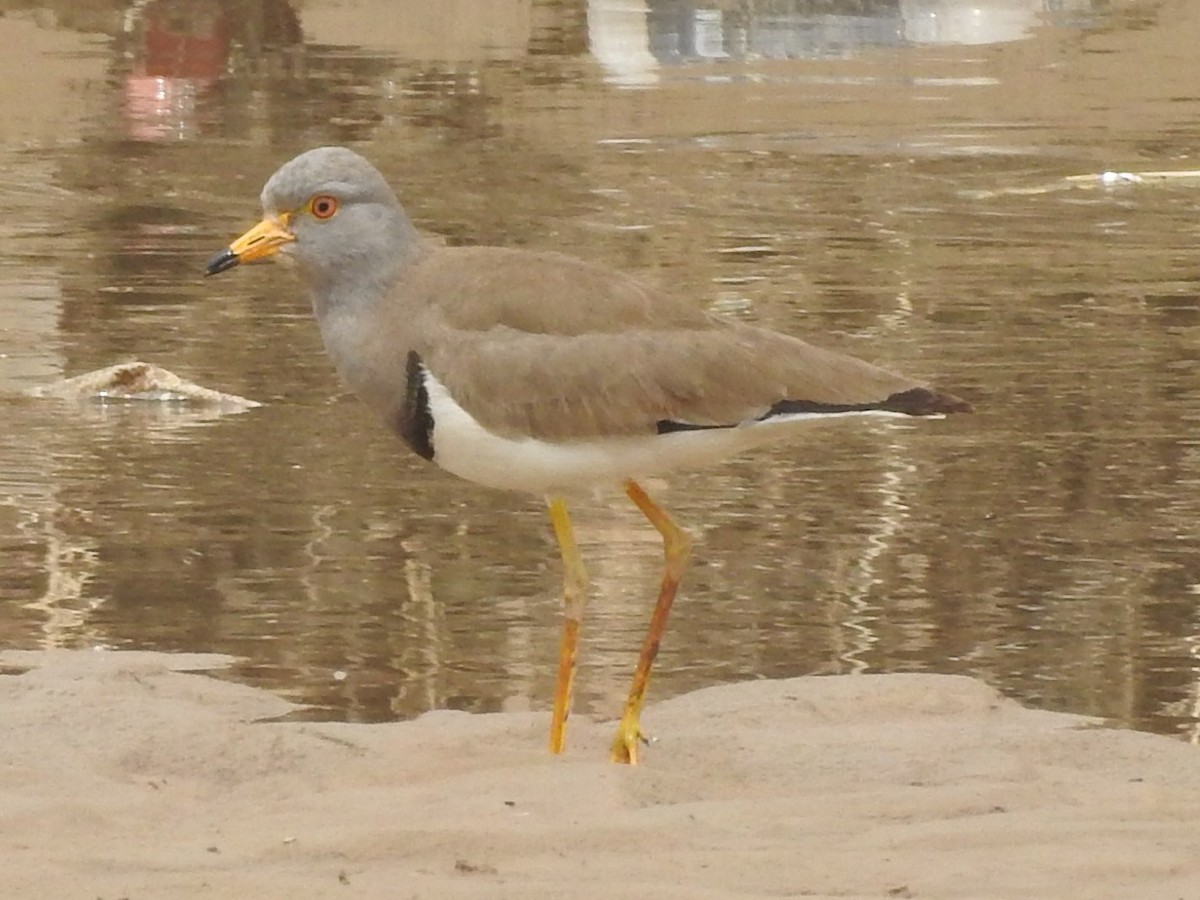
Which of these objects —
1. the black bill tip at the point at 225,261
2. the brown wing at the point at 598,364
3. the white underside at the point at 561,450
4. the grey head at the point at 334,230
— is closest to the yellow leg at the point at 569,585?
the white underside at the point at 561,450

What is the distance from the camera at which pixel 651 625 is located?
6027 mm

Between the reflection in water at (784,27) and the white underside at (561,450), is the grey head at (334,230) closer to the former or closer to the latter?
the white underside at (561,450)

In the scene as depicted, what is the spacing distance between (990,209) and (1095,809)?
7941mm

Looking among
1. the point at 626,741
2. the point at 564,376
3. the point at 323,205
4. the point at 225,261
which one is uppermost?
the point at 323,205

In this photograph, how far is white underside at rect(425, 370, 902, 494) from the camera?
229 inches

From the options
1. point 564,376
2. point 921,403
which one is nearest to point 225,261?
point 564,376

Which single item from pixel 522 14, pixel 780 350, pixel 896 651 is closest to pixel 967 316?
pixel 896 651

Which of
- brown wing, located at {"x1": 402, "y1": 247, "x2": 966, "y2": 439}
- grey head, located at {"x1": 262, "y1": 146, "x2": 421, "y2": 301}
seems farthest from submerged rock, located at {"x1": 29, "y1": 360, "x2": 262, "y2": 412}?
brown wing, located at {"x1": 402, "y1": 247, "x2": 966, "y2": 439}

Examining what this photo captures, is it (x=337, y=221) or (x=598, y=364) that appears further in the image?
(x=337, y=221)

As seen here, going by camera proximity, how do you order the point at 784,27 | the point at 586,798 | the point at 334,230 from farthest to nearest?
1. the point at 784,27
2. the point at 334,230
3. the point at 586,798

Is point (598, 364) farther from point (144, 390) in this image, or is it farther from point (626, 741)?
point (144, 390)

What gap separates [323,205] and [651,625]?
1254 mm

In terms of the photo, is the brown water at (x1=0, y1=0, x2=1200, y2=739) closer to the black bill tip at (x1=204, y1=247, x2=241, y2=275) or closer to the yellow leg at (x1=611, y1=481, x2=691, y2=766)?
the yellow leg at (x1=611, y1=481, x2=691, y2=766)

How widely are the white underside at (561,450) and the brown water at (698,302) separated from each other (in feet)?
1.19
